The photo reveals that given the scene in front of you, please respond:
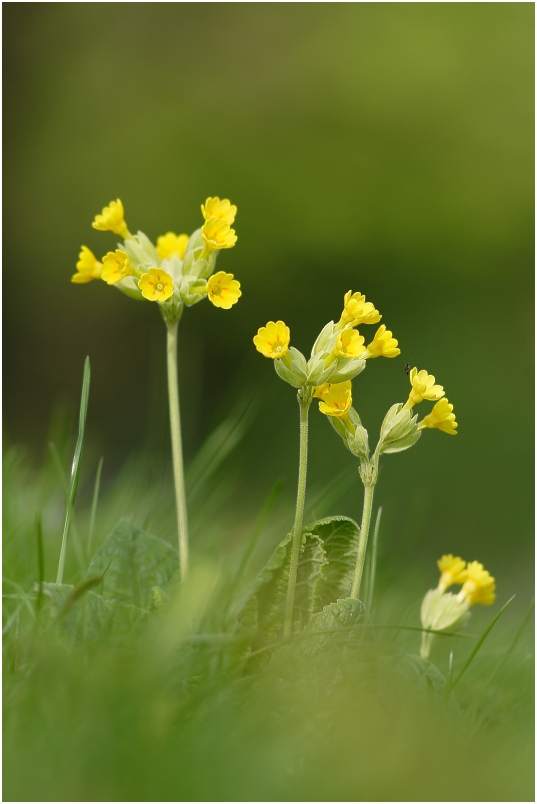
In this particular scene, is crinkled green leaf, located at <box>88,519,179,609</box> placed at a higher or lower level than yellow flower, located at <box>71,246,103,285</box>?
lower

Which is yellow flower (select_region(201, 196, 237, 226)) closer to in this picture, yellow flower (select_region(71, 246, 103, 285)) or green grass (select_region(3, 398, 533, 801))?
yellow flower (select_region(71, 246, 103, 285))

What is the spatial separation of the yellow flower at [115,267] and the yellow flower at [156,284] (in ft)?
0.10

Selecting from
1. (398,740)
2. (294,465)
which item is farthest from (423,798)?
(294,465)

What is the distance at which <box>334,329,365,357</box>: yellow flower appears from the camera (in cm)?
109

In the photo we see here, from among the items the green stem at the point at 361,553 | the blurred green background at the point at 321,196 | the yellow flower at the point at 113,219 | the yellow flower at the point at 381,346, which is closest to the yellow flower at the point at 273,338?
the yellow flower at the point at 381,346

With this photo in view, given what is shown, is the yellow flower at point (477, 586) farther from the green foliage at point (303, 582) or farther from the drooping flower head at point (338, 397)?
the drooping flower head at point (338, 397)

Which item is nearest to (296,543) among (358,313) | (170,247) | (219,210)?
(358,313)

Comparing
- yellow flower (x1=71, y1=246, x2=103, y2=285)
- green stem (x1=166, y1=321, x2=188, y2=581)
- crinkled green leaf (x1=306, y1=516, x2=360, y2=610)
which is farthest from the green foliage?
yellow flower (x1=71, y1=246, x2=103, y2=285)

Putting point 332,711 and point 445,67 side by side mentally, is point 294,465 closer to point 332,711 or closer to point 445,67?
point 445,67

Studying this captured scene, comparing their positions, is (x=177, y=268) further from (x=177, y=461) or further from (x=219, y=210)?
(x=177, y=461)

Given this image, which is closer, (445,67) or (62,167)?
(445,67)

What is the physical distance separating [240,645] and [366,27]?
4.67 m

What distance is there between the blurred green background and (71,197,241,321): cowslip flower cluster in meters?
3.08

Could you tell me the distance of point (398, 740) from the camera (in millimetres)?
884
